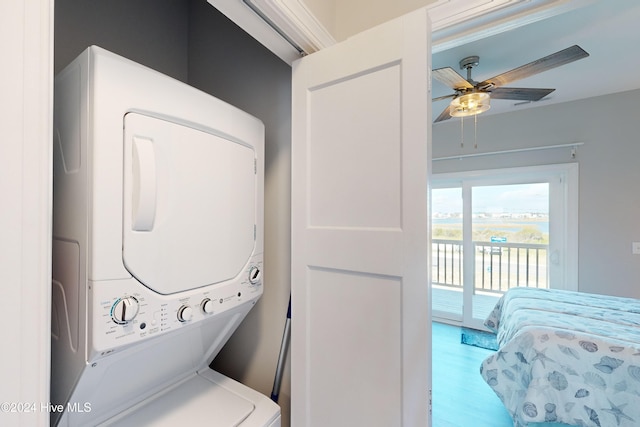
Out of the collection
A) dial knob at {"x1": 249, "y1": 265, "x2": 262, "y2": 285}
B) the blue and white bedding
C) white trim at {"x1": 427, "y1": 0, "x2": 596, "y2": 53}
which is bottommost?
the blue and white bedding

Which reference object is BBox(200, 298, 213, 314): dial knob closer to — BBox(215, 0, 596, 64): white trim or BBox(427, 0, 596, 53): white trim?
BBox(215, 0, 596, 64): white trim

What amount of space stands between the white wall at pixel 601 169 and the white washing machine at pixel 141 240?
141 inches

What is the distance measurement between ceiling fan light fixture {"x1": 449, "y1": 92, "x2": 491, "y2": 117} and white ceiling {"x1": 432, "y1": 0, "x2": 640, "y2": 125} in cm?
33

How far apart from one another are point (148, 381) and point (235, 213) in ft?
2.33

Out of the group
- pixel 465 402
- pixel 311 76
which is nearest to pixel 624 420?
pixel 465 402

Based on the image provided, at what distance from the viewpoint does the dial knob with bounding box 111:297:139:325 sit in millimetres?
691

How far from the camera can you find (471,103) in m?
2.17

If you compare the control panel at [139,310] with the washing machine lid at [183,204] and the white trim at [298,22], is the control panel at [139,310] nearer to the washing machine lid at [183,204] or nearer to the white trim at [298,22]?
the washing machine lid at [183,204]

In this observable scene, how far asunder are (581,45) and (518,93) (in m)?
0.46

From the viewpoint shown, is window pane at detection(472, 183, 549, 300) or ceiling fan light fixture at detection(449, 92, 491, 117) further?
window pane at detection(472, 183, 549, 300)

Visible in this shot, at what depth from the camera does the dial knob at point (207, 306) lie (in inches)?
35.9

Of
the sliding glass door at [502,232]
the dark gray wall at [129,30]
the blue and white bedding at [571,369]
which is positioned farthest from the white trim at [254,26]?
the sliding glass door at [502,232]

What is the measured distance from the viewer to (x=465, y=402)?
7.18ft

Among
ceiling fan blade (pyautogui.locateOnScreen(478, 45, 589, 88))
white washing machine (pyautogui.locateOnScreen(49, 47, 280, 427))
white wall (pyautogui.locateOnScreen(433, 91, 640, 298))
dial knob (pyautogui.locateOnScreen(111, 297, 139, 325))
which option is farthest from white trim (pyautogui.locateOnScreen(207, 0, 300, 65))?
white wall (pyautogui.locateOnScreen(433, 91, 640, 298))
